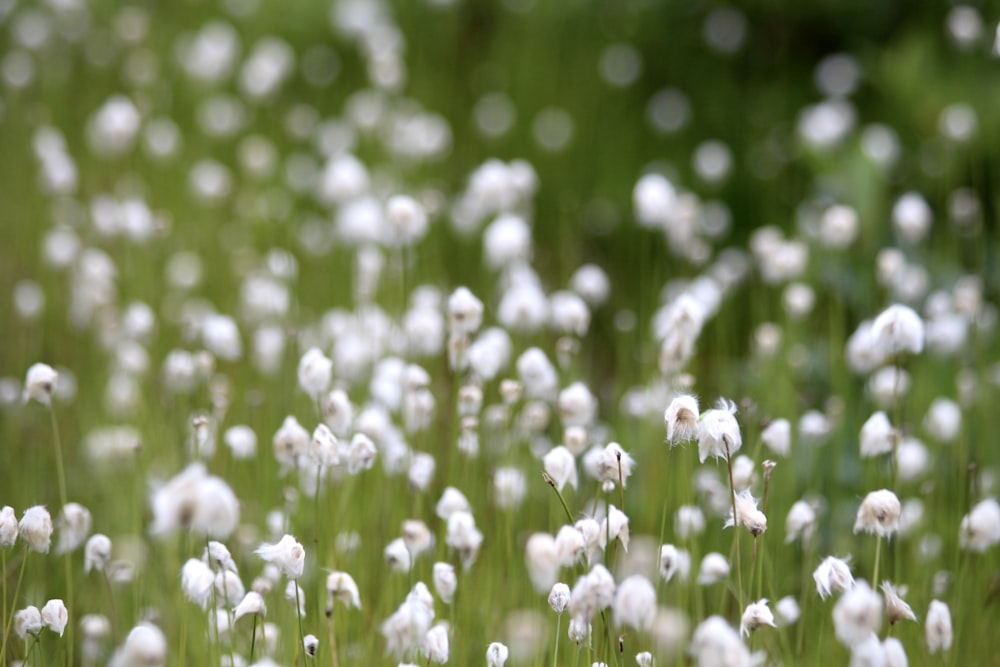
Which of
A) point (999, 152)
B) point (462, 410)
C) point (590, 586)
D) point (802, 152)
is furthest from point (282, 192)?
point (590, 586)

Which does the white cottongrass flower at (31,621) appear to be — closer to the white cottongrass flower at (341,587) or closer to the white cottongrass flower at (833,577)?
the white cottongrass flower at (341,587)

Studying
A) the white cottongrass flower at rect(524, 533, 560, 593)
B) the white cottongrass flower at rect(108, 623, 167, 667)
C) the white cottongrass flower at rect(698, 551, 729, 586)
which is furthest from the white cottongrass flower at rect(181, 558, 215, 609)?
the white cottongrass flower at rect(698, 551, 729, 586)

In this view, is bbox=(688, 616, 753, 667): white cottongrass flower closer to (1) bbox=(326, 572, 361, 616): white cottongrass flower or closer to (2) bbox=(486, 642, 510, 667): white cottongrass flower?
(2) bbox=(486, 642, 510, 667): white cottongrass flower

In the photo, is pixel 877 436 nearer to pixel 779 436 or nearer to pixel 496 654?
pixel 779 436

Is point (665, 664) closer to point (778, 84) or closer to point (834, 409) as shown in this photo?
point (834, 409)

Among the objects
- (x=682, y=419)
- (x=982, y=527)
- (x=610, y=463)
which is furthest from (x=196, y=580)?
(x=982, y=527)
